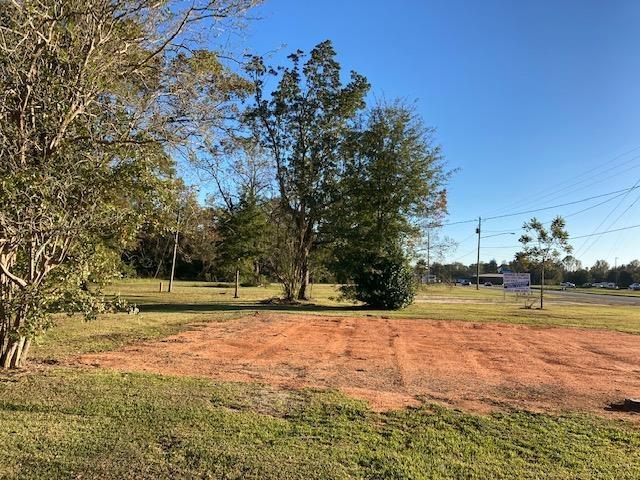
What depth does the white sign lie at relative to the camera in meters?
34.7

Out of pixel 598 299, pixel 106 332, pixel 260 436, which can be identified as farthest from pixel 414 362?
pixel 598 299

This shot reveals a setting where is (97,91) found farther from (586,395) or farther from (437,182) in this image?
(437,182)

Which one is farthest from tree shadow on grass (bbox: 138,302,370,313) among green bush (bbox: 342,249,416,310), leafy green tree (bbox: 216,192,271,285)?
leafy green tree (bbox: 216,192,271,285)

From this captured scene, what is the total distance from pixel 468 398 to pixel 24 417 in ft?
19.3

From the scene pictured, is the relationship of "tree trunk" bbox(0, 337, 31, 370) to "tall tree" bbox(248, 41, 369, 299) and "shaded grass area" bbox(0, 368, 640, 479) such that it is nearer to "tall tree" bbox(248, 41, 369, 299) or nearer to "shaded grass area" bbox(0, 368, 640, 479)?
"shaded grass area" bbox(0, 368, 640, 479)

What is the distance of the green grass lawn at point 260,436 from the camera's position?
4691mm

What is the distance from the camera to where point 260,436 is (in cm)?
→ 556

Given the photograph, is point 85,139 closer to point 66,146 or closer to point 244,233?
point 66,146

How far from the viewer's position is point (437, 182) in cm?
2567

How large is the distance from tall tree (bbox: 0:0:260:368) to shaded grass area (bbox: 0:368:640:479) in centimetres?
159

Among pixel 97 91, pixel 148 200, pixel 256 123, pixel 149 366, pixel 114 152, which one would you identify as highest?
pixel 256 123

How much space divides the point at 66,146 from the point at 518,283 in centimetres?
3210

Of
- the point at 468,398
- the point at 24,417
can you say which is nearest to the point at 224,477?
the point at 24,417

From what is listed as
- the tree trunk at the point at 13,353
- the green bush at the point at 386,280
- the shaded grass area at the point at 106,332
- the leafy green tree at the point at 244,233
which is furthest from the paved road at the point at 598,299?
the tree trunk at the point at 13,353
